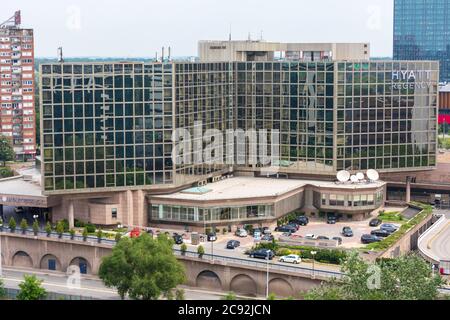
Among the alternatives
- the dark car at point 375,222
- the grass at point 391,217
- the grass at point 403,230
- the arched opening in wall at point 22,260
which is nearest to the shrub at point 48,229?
the arched opening in wall at point 22,260

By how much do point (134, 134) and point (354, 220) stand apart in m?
25.8

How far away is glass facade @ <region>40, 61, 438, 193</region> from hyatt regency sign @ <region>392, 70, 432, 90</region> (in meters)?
0.11

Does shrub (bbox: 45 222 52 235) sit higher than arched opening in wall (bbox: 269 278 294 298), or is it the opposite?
shrub (bbox: 45 222 52 235)

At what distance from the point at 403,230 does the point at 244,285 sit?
21.7 m

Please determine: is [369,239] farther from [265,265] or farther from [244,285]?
[244,285]

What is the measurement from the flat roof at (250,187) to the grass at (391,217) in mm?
3287

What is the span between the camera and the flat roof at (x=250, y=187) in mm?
96062

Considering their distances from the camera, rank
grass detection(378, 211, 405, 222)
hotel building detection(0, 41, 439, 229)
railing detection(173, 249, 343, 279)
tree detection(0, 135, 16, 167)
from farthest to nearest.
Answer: tree detection(0, 135, 16, 167) → grass detection(378, 211, 405, 222) → hotel building detection(0, 41, 439, 229) → railing detection(173, 249, 343, 279)

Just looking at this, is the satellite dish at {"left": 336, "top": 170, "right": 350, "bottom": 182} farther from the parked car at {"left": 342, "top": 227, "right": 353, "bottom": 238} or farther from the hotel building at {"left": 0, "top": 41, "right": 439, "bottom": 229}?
the parked car at {"left": 342, "top": 227, "right": 353, "bottom": 238}

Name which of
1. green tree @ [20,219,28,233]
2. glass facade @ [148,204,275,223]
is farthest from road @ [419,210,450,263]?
green tree @ [20,219,28,233]

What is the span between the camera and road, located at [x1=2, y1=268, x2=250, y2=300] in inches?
3098

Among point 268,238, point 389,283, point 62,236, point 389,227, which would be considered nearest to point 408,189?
point 389,227

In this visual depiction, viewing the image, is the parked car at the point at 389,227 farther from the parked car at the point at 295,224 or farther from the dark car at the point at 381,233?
the parked car at the point at 295,224
